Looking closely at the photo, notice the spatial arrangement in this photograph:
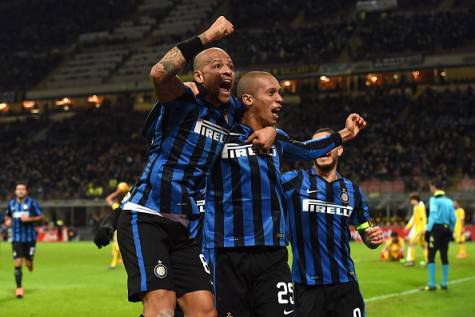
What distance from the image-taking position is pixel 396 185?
131 ft

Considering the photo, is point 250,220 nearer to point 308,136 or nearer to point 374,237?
point 374,237

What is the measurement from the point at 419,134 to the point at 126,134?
22.5 metres

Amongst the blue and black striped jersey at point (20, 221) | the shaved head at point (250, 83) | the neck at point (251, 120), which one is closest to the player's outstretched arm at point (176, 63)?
the shaved head at point (250, 83)

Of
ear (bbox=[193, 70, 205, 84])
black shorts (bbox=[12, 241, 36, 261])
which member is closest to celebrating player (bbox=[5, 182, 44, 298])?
black shorts (bbox=[12, 241, 36, 261])

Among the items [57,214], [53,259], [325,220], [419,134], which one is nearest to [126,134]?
[57,214]

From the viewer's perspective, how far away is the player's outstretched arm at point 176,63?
4.71m

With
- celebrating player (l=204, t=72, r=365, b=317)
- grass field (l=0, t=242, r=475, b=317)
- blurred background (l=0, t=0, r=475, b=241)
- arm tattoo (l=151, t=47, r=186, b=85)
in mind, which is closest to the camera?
arm tattoo (l=151, t=47, r=186, b=85)

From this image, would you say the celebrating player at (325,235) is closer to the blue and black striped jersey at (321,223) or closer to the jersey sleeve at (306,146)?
the blue and black striped jersey at (321,223)

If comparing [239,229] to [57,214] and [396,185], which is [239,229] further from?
[57,214]

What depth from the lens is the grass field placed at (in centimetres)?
1247

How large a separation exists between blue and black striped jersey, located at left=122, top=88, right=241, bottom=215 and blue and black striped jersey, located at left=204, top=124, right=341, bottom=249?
0.31 m

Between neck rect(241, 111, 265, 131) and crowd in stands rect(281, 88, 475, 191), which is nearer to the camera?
neck rect(241, 111, 265, 131)

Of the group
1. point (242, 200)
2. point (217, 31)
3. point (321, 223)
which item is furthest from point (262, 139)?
point (321, 223)

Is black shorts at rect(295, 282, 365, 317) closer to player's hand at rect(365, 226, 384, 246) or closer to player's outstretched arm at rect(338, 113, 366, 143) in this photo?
player's hand at rect(365, 226, 384, 246)
